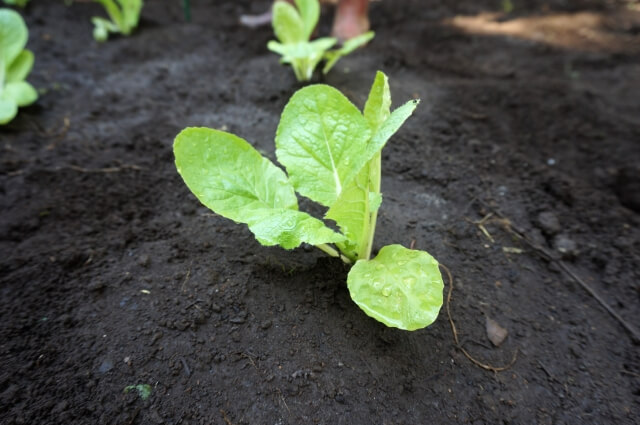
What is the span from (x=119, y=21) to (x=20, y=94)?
993 millimetres

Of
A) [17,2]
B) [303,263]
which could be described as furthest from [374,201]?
[17,2]

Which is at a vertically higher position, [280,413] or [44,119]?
[44,119]

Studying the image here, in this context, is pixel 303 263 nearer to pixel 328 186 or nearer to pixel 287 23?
pixel 328 186

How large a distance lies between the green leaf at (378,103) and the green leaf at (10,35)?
5.48 feet

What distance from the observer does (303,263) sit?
3.32 feet

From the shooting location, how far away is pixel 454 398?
32.1 inches

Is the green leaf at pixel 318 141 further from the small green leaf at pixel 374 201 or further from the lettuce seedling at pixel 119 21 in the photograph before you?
the lettuce seedling at pixel 119 21

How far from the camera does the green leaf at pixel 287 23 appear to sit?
179cm

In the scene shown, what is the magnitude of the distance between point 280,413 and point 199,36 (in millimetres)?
2377

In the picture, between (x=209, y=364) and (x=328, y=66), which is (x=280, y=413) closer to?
(x=209, y=364)

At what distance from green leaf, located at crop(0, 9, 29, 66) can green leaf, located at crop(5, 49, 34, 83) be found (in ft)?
0.15

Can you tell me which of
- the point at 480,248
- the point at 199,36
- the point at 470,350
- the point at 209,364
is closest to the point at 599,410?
the point at 470,350

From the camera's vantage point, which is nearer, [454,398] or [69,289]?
[454,398]

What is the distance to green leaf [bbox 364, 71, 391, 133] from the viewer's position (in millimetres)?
855
